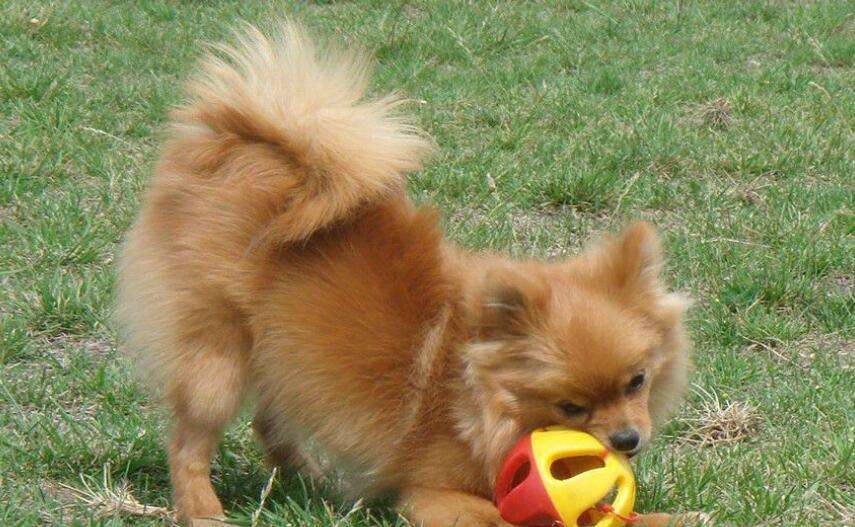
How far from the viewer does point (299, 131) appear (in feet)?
12.3

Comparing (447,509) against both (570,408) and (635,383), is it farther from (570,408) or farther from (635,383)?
(635,383)

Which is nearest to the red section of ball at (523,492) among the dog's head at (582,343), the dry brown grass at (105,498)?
the dog's head at (582,343)

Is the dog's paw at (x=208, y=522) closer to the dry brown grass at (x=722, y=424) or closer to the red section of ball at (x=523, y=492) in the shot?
the red section of ball at (x=523, y=492)

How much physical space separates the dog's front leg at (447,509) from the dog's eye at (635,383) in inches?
20.9

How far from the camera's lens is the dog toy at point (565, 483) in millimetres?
3107

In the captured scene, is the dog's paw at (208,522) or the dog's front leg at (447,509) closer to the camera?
the dog's front leg at (447,509)

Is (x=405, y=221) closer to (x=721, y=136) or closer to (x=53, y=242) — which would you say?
(x=53, y=242)

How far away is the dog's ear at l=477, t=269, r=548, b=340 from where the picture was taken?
319 centimetres

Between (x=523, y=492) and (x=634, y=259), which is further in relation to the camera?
(x=634, y=259)

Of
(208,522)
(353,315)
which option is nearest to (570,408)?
(353,315)

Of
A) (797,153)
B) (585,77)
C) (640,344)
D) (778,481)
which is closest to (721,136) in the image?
(797,153)

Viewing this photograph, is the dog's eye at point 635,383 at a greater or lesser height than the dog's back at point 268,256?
greater

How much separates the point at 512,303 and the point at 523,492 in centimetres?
54

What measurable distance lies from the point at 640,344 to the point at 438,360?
0.62m
